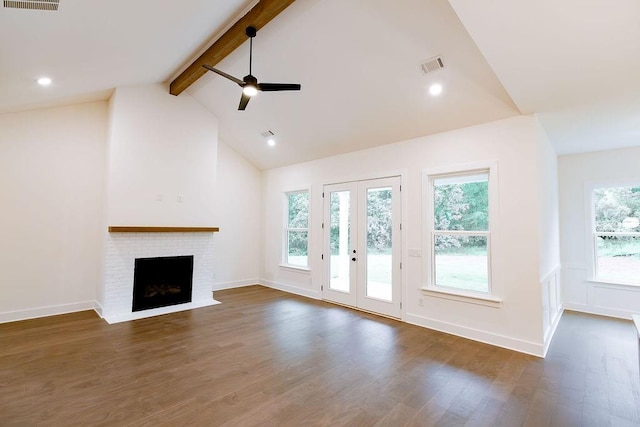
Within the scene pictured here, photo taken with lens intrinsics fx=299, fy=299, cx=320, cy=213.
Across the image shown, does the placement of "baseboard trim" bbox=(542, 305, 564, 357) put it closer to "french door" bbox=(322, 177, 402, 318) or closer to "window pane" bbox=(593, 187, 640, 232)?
"window pane" bbox=(593, 187, 640, 232)

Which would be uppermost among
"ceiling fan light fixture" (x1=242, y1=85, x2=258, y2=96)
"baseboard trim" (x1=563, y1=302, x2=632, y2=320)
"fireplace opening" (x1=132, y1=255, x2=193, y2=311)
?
"ceiling fan light fixture" (x1=242, y1=85, x2=258, y2=96)

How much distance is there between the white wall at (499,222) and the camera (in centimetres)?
360

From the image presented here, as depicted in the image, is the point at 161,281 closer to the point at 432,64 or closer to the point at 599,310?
the point at 432,64

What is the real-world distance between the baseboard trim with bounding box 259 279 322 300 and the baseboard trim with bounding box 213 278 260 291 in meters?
0.20

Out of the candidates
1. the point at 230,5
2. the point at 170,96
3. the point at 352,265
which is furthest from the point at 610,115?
the point at 170,96

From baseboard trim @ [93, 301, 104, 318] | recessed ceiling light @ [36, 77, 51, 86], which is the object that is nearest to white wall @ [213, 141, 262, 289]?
baseboard trim @ [93, 301, 104, 318]

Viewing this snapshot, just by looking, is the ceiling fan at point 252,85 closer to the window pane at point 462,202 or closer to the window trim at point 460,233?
the window trim at point 460,233

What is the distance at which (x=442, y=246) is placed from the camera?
441 centimetres

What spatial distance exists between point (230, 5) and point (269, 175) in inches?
171

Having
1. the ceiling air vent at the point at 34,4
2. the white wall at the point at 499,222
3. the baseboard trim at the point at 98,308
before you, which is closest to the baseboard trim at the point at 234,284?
the baseboard trim at the point at 98,308

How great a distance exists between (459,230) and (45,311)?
→ 645cm

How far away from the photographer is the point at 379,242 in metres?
5.12

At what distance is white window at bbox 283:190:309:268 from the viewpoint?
659 cm

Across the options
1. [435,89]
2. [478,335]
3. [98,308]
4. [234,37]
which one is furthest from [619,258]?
[98,308]
